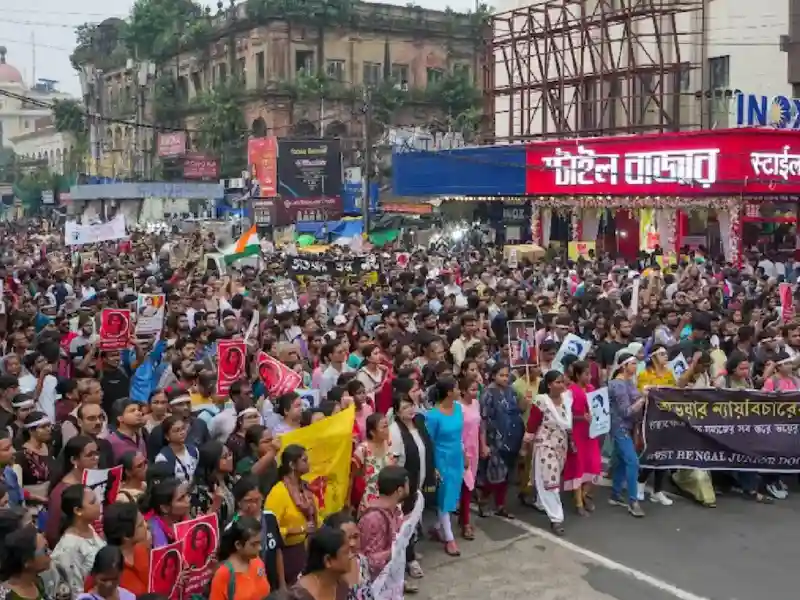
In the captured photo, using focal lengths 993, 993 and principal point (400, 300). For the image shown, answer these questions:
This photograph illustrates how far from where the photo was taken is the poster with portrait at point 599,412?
8.69 metres

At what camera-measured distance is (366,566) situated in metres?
5.45

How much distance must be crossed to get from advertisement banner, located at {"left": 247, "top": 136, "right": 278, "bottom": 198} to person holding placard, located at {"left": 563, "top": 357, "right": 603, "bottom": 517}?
35194mm

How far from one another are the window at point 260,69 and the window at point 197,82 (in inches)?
271

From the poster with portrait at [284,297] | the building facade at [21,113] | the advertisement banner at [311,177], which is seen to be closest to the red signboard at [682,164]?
the poster with portrait at [284,297]

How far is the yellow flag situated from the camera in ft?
21.2

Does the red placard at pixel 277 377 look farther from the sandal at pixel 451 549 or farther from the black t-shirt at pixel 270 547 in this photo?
the black t-shirt at pixel 270 547

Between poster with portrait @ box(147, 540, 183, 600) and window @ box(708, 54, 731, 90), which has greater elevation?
window @ box(708, 54, 731, 90)

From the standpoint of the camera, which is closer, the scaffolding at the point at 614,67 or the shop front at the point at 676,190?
the shop front at the point at 676,190

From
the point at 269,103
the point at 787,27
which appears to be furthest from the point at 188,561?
the point at 269,103

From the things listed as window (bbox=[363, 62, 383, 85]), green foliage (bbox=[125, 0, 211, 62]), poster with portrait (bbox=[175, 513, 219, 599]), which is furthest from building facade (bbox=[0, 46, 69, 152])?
poster with portrait (bbox=[175, 513, 219, 599])

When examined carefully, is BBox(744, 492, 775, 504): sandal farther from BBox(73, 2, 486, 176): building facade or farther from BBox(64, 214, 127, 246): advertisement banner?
BBox(73, 2, 486, 176): building facade

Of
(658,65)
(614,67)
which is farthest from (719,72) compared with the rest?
(614,67)

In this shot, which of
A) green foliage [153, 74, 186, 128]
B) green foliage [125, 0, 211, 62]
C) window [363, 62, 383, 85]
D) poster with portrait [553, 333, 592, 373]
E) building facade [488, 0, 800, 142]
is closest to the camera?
poster with portrait [553, 333, 592, 373]

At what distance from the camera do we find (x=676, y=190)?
85.9 ft
